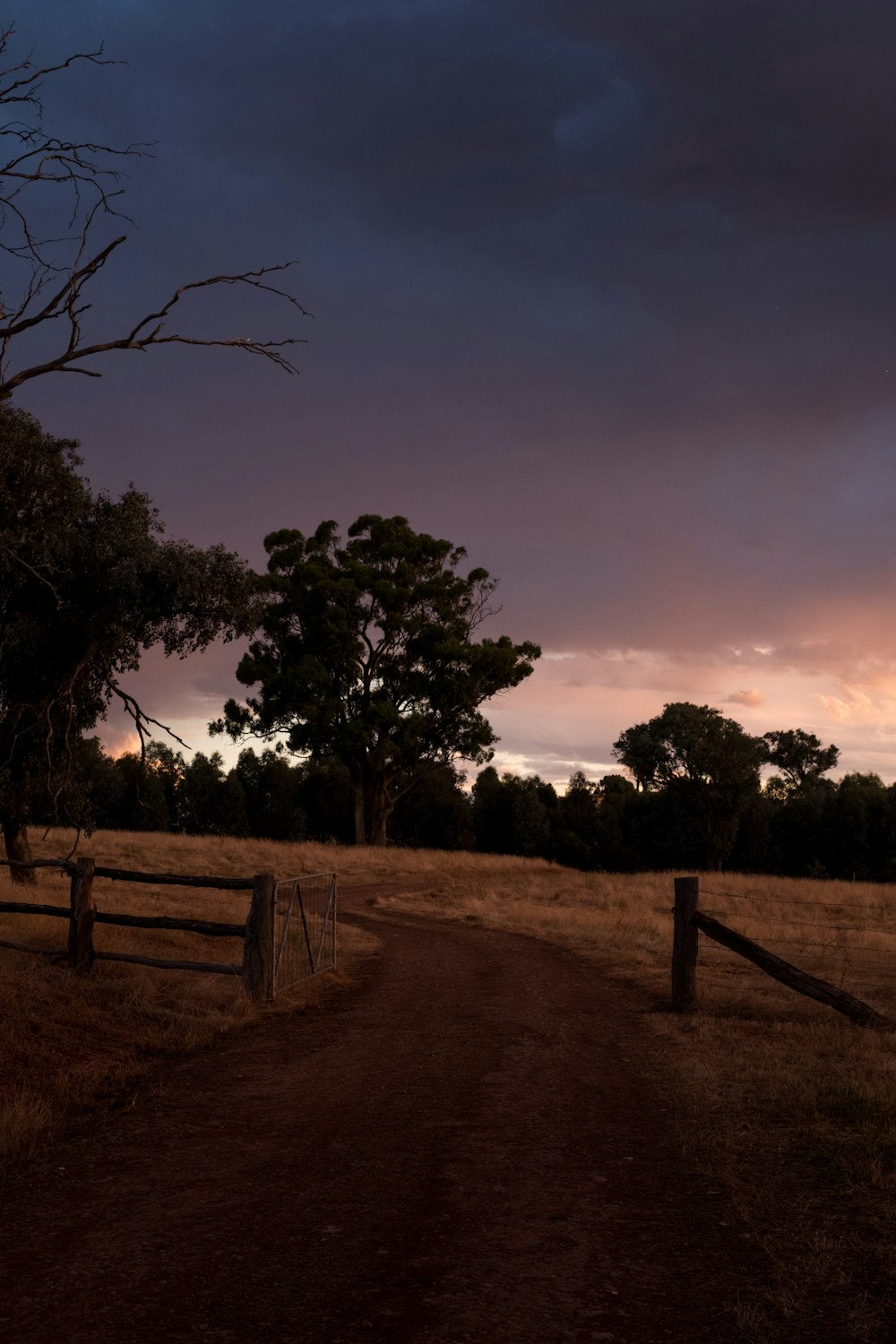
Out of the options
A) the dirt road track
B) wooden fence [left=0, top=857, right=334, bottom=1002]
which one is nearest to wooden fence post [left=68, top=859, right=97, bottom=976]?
wooden fence [left=0, top=857, right=334, bottom=1002]

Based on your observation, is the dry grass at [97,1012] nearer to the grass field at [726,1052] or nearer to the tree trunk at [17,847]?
the grass field at [726,1052]

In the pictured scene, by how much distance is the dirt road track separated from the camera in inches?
180

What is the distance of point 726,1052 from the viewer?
1078cm

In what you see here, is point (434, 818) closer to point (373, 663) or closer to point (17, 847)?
point (373, 663)

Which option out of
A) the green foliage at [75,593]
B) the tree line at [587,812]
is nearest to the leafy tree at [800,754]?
the tree line at [587,812]

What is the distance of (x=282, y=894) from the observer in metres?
27.3

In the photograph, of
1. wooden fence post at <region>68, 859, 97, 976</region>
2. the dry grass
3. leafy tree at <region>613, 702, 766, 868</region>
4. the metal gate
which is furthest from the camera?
leafy tree at <region>613, 702, 766, 868</region>

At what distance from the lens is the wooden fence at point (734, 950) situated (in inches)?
470

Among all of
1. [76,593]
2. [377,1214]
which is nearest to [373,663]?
[76,593]

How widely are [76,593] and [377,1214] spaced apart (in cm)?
1537

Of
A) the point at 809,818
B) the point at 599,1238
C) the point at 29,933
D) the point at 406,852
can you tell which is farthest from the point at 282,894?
the point at 809,818

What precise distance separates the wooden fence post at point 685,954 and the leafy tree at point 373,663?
106ft

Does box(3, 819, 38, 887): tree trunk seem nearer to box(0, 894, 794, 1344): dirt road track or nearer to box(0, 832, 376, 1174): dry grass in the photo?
box(0, 832, 376, 1174): dry grass

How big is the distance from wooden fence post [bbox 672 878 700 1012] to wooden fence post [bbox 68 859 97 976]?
8042 millimetres
